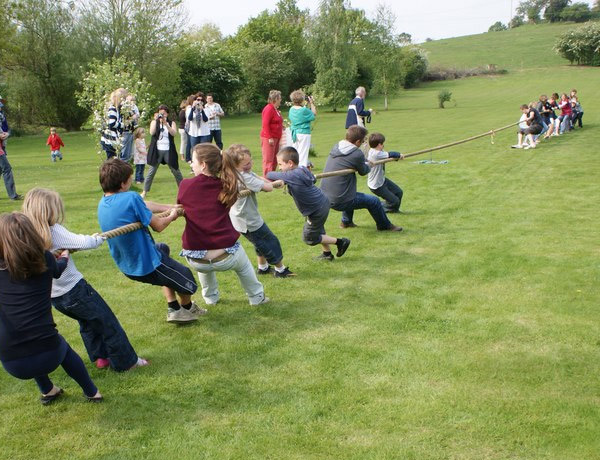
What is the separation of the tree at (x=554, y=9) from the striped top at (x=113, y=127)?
12839 centimetres

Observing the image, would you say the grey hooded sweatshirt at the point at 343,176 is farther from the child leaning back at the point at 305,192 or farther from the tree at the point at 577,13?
the tree at the point at 577,13

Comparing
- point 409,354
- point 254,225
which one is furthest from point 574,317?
point 254,225

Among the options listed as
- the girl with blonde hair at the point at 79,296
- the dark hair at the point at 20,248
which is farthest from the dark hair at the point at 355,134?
the dark hair at the point at 20,248

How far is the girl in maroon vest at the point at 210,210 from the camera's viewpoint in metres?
5.74

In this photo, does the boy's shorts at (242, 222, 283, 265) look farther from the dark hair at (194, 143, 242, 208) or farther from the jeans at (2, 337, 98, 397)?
the jeans at (2, 337, 98, 397)

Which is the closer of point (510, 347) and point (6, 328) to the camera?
point (6, 328)

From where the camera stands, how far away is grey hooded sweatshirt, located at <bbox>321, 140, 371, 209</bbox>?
8.68 m

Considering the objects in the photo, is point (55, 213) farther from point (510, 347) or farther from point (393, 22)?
point (393, 22)

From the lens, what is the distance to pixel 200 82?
50.2 meters

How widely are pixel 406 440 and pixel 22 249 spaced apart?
2899 millimetres

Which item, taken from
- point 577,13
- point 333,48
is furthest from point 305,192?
point 577,13

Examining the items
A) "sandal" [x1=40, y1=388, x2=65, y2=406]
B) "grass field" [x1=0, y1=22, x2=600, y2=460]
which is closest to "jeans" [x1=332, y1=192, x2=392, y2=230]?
"grass field" [x1=0, y1=22, x2=600, y2=460]

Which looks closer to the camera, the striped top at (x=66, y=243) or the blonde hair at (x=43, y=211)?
the blonde hair at (x=43, y=211)

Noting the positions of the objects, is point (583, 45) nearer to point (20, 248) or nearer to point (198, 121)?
point (198, 121)
